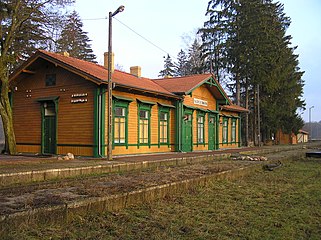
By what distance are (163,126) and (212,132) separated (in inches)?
274

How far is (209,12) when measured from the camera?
3791 cm

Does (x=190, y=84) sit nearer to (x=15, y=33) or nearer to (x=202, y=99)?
(x=202, y=99)

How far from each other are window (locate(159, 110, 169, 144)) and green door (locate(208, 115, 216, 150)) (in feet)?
19.4

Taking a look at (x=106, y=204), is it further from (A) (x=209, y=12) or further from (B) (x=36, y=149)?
(A) (x=209, y=12)

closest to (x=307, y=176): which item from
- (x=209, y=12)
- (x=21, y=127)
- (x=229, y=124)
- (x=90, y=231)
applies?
(x=90, y=231)

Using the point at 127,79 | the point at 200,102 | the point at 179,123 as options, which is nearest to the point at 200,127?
the point at 200,102

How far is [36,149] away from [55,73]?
4301 millimetres

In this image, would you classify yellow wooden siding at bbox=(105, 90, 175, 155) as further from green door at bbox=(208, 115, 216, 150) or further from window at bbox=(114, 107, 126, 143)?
green door at bbox=(208, 115, 216, 150)

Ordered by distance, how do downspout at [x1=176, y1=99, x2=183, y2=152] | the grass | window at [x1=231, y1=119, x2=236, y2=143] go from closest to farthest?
the grass → downspout at [x1=176, y1=99, x2=183, y2=152] → window at [x1=231, y1=119, x2=236, y2=143]

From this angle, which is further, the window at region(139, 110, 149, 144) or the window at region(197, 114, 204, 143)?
the window at region(197, 114, 204, 143)

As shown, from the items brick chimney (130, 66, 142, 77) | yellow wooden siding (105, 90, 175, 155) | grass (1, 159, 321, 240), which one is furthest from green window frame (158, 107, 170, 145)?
grass (1, 159, 321, 240)

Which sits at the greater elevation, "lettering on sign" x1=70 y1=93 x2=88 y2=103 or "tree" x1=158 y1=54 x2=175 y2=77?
"tree" x1=158 y1=54 x2=175 y2=77

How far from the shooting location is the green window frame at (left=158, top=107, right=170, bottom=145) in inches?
833

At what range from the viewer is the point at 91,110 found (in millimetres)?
17109
